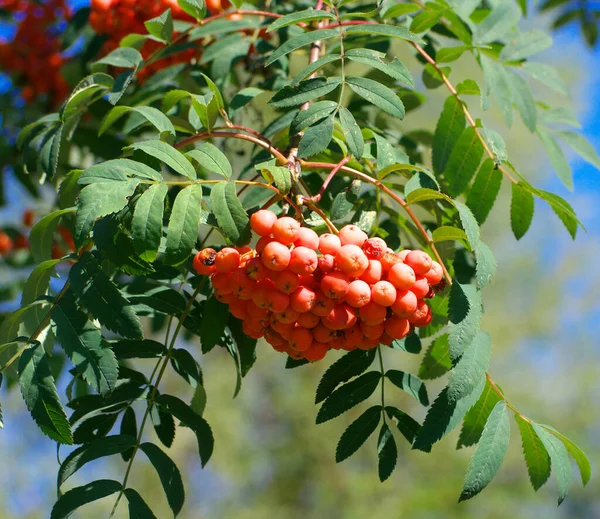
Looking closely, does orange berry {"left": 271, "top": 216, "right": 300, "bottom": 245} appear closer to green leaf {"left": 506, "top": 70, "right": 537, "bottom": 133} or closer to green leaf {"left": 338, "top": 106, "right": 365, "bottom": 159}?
green leaf {"left": 338, "top": 106, "right": 365, "bottom": 159}

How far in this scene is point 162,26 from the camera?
58.1 inches

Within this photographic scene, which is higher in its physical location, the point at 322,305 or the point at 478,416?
the point at 322,305

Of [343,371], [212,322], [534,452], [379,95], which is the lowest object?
[534,452]

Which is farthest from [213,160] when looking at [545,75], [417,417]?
[417,417]

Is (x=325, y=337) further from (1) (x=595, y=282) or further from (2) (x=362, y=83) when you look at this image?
(1) (x=595, y=282)

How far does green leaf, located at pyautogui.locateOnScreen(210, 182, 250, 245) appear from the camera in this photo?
1.01 meters

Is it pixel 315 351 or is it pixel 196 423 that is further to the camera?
pixel 196 423

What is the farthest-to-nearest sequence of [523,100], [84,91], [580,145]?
[580,145] < [523,100] < [84,91]

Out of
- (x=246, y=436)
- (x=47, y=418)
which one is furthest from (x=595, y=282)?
(x=47, y=418)

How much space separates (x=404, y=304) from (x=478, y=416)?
1.14ft

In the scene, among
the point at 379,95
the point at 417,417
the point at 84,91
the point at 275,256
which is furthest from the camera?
the point at 417,417

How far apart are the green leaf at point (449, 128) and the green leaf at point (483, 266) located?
15.2 inches

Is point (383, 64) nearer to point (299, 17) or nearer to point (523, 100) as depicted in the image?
point (299, 17)

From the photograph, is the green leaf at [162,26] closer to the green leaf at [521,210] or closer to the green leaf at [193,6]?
the green leaf at [193,6]
